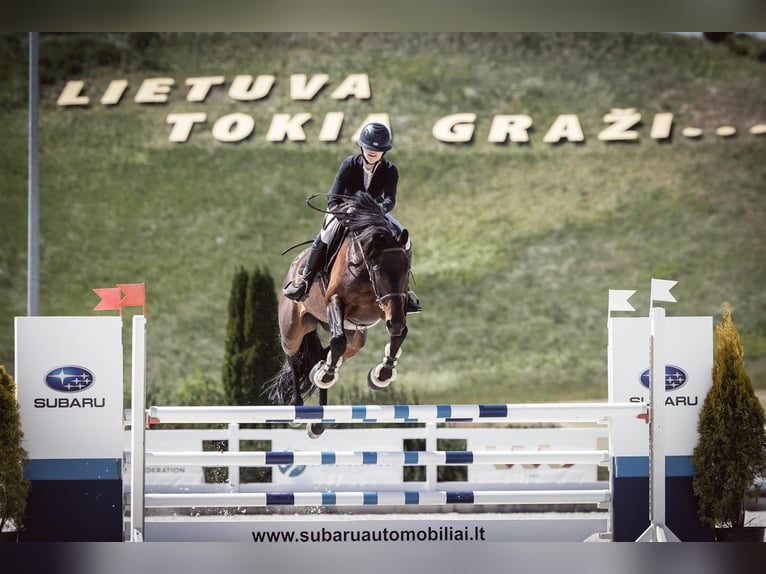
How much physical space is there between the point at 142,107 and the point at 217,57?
1.30 m

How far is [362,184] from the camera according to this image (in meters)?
4.60

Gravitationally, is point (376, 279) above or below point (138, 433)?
above

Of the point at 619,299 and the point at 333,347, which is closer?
the point at 333,347

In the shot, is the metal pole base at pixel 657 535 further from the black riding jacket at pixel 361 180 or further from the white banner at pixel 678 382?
the black riding jacket at pixel 361 180

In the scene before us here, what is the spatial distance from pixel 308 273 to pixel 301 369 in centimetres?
66

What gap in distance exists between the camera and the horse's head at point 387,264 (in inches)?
168

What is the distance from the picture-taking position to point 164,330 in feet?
42.3

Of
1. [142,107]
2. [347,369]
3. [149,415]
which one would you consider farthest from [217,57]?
[149,415]

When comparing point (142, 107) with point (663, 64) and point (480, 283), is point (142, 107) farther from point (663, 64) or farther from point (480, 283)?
point (663, 64)

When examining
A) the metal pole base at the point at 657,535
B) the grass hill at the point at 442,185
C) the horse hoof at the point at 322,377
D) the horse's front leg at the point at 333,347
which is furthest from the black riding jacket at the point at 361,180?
the grass hill at the point at 442,185

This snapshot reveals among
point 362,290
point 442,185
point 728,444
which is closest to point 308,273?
point 362,290

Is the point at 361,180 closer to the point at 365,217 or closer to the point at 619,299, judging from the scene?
the point at 365,217

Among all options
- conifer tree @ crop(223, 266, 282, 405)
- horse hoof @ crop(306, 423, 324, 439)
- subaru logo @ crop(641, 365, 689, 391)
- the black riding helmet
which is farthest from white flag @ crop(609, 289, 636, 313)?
conifer tree @ crop(223, 266, 282, 405)

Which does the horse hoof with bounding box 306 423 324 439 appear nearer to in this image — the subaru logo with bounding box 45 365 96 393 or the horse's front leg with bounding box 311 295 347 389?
the horse's front leg with bounding box 311 295 347 389
